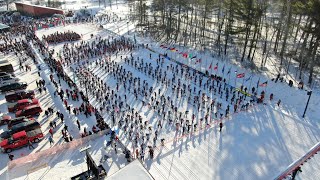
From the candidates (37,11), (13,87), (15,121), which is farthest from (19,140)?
(37,11)

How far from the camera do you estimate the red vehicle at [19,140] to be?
66.7ft

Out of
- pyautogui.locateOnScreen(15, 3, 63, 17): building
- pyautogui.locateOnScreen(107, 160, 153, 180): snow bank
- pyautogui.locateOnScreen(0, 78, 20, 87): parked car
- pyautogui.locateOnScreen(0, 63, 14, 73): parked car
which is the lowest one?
pyautogui.locateOnScreen(0, 78, 20, 87): parked car

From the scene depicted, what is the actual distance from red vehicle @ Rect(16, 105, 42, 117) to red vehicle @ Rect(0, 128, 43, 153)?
3.94m

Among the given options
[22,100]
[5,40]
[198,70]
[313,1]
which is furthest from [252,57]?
[5,40]

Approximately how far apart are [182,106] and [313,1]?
17167 millimetres

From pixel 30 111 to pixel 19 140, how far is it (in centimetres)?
491

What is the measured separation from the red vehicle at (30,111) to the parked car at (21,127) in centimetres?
280

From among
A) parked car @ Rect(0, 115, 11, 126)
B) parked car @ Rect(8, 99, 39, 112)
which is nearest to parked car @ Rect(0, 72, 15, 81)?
parked car @ Rect(8, 99, 39, 112)

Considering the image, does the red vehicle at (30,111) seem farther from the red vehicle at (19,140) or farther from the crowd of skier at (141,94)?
the red vehicle at (19,140)

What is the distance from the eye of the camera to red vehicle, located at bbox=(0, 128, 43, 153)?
66.7 feet

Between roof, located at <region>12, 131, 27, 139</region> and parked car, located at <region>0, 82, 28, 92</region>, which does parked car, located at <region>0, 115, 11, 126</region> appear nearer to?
roof, located at <region>12, 131, 27, 139</region>

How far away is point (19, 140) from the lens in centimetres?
2069

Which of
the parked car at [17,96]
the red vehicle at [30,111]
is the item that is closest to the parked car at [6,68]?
the parked car at [17,96]

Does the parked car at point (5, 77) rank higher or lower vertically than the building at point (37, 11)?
lower
